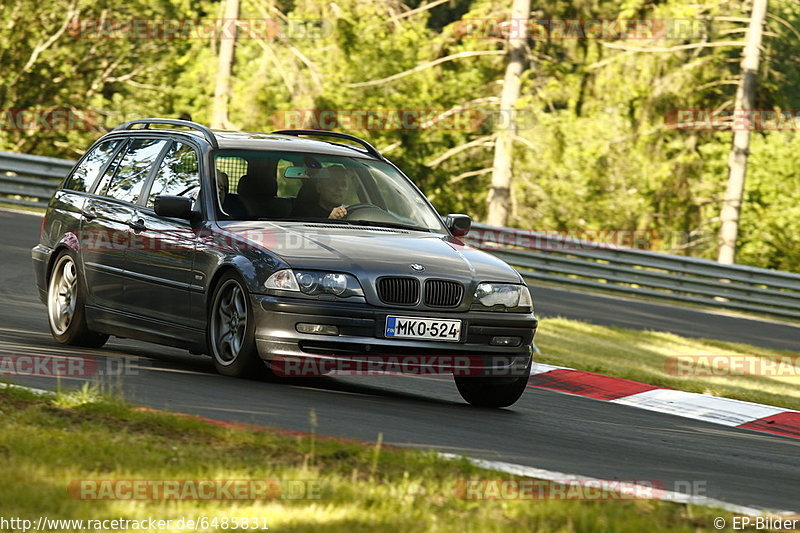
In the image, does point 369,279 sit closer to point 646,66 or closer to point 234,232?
point 234,232

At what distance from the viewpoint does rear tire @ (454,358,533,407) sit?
895 centimetres

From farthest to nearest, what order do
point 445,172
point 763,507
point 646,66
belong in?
point 445,172 → point 646,66 → point 763,507

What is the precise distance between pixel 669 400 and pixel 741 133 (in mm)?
22371

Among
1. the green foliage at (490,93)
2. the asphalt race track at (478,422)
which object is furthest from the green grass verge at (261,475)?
the green foliage at (490,93)

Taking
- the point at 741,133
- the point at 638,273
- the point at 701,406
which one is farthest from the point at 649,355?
the point at 741,133

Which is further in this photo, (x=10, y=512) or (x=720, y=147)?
(x=720, y=147)

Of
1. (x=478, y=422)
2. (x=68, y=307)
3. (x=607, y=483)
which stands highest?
(x=68, y=307)

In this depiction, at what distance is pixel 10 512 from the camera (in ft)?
14.4

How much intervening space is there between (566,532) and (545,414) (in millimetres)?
4356

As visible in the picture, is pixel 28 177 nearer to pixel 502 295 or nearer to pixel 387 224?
pixel 387 224

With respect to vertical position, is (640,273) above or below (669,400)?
above

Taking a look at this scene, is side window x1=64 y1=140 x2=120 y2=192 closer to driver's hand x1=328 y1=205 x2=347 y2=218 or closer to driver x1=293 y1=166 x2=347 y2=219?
driver x1=293 y1=166 x2=347 y2=219

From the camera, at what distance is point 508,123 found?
3316 cm

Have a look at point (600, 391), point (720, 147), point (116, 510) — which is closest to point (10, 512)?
point (116, 510)
